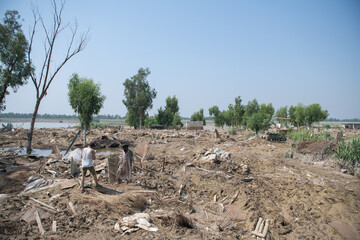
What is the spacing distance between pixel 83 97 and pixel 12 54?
5.52 m

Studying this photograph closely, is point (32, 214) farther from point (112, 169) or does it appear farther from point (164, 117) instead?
point (164, 117)

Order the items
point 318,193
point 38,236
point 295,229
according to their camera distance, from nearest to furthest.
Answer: point 38,236
point 295,229
point 318,193

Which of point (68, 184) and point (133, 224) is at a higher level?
point (68, 184)

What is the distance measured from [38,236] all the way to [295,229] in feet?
18.5

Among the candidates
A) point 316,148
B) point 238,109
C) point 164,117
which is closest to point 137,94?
point 164,117

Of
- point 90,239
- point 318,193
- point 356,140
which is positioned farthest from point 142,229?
point 356,140

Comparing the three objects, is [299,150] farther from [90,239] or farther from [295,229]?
[90,239]

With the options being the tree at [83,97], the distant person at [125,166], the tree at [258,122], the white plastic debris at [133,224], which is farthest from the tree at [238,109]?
the white plastic debris at [133,224]

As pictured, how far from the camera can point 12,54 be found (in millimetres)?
13547

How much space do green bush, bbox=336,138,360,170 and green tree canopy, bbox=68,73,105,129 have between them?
17587 millimetres

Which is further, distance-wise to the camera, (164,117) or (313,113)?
(164,117)

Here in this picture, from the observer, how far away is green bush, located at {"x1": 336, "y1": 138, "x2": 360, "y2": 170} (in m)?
9.15

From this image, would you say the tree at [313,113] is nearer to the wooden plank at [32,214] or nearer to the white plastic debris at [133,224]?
the white plastic debris at [133,224]

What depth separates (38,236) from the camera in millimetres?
4008
